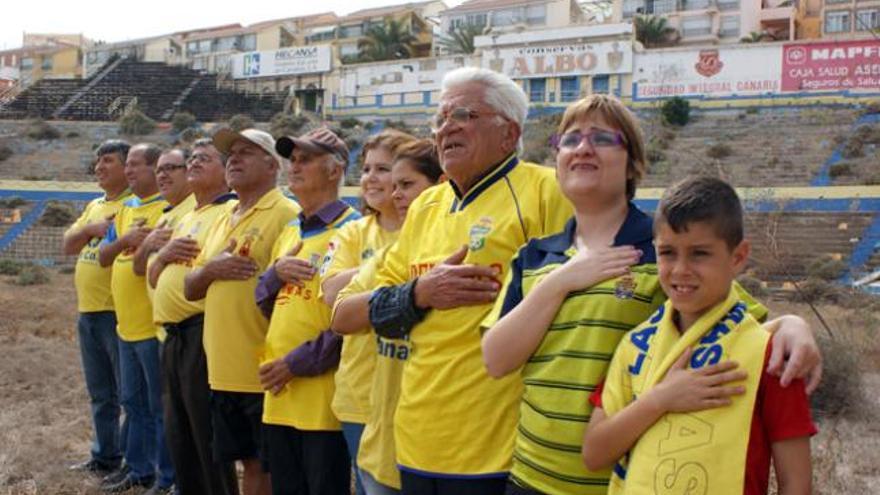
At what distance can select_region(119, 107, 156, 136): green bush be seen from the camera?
4278 centimetres

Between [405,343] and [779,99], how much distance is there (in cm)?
4226

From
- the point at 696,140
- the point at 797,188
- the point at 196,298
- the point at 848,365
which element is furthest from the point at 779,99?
the point at 196,298

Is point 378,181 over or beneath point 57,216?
A: over

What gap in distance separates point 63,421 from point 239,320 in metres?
3.98

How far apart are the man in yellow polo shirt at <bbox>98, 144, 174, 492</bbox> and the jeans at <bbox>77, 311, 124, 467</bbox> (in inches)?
12.4

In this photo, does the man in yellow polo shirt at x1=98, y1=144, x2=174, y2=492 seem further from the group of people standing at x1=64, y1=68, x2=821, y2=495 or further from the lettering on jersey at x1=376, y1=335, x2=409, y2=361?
the lettering on jersey at x1=376, y1=335, x2=409, y2=361

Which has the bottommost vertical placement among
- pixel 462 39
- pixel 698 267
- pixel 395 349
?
pixel 395 349

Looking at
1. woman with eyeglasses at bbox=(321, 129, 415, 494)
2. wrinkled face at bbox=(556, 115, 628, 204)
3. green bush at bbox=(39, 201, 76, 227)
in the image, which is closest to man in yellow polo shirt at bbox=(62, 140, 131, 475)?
woman with eyeglasses at bbox=(321, 129, 415, 494)

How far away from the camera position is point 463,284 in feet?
7.66

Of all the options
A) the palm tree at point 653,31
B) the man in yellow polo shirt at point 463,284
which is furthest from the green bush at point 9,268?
the palm tree at point 653,31

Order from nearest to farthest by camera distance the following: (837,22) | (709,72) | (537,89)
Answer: (709,72) < (537,89) < (837,22)

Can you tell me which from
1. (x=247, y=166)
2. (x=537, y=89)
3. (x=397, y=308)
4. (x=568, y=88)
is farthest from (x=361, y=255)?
(x=537, y=89)

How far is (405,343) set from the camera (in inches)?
110

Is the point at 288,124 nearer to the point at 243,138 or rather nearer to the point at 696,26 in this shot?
the point at 696,26
